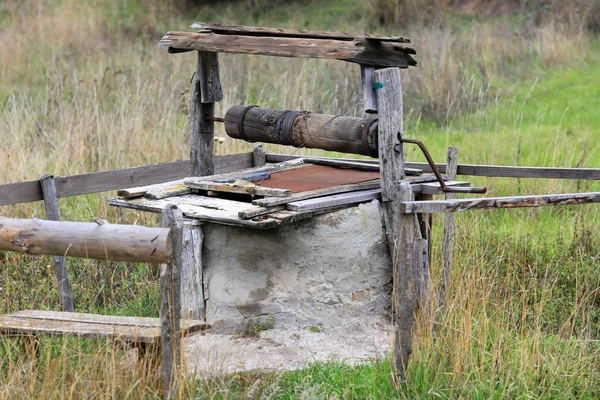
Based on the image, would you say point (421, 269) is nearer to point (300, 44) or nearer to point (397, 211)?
point (397, 211)

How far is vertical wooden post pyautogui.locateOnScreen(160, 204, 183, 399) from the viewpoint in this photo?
352 centimetres

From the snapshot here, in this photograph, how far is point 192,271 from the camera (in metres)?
5.09

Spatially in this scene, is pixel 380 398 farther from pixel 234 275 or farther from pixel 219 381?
pixel 234 275

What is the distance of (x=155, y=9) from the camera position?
17984 mm

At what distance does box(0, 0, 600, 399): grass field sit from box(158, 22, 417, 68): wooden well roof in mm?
1375

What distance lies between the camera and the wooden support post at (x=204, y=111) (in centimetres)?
568

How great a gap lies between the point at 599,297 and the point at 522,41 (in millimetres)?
8786

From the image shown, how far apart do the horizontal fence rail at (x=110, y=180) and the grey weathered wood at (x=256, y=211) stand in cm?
136

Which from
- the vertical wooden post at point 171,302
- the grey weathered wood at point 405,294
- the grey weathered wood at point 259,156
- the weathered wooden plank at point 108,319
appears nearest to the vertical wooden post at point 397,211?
the grey weathered wood at point 405,294

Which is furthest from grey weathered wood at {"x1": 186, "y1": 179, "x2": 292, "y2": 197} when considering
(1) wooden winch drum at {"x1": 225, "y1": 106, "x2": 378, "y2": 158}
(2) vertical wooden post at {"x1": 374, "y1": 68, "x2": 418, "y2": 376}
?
(2) vertical wooden post at {"x1": 374, "y1": 68, "x2": 418, "y2": 376}

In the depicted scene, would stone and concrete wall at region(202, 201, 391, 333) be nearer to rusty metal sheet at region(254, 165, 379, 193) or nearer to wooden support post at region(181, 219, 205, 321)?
wooden support post at region(181, 219, 205, 321)

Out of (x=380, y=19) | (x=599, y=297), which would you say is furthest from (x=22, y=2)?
(x=599, y=297)

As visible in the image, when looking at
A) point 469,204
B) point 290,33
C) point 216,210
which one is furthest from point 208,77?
point 469,204

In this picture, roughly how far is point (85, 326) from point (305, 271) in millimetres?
1500
